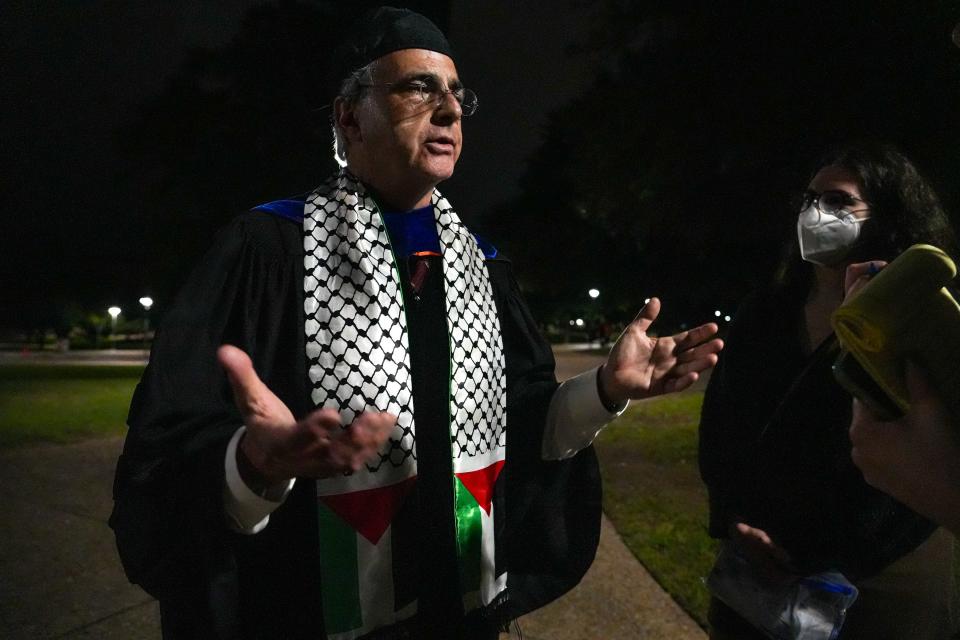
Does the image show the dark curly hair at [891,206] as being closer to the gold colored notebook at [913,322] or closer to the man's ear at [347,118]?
the gold colored notebook at [913,322]

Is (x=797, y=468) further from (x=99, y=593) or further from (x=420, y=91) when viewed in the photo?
(x=99, y=593)

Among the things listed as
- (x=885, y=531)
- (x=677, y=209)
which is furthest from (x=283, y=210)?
(x=677, y=209)

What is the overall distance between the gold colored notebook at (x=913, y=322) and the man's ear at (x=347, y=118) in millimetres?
1408

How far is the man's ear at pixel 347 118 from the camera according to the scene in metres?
1.98

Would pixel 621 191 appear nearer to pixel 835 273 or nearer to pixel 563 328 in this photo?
pixel 835 273

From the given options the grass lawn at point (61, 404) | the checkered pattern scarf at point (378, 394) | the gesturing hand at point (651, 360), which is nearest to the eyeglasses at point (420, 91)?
the checkered pattern scarf at point (378, 394)

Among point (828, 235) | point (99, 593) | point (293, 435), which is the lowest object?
point (99, 593)

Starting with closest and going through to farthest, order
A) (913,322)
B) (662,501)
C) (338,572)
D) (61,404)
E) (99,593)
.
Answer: (913,322), (338,572), (99,593), (662,501), (61,404)

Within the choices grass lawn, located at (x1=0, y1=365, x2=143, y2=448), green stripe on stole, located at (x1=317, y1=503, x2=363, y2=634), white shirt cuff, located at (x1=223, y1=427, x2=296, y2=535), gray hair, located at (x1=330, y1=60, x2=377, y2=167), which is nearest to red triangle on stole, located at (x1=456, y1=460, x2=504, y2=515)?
green stripe on stole, located at (x1=317, y1=503, x2=363, y2=634)

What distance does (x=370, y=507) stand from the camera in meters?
1.68

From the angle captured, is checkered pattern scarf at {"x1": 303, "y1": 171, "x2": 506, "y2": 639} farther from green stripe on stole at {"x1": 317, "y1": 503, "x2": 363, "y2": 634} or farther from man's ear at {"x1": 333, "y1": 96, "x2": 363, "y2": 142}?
man's ear at {"x1": 333, "y1": 96, "x2": 363, "y2": 142}

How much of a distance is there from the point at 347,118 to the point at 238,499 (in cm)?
112

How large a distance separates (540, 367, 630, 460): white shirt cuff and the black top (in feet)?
1.84

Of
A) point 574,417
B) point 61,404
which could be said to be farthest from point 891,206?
point 61,404
